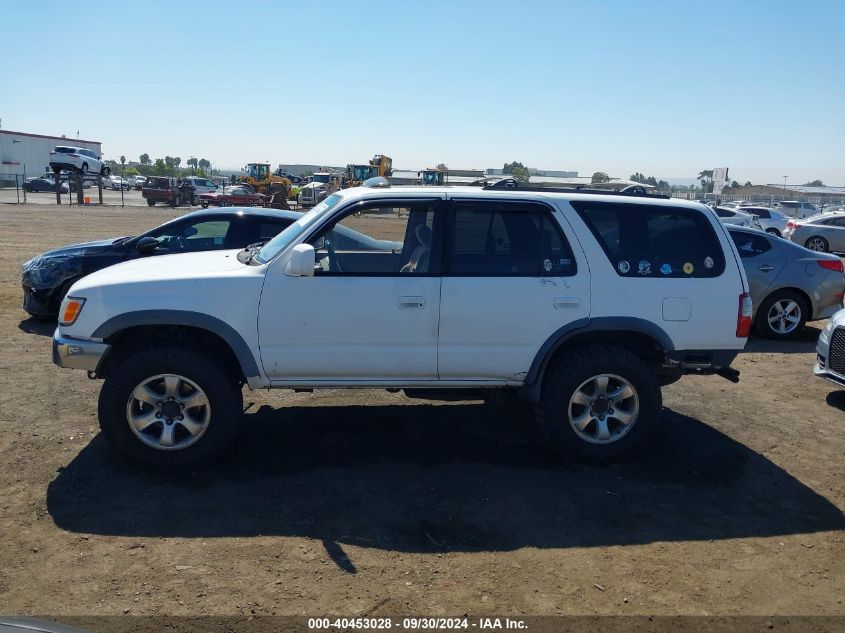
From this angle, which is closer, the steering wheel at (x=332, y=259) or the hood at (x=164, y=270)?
the hood at (x=164, y=270)

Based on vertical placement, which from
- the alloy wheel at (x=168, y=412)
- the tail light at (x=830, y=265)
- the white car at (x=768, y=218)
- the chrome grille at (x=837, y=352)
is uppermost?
the white car at (x=768, y=218)

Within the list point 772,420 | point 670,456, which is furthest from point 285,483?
point 772,420

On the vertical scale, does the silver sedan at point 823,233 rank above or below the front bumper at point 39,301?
above

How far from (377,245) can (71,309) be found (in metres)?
2.20

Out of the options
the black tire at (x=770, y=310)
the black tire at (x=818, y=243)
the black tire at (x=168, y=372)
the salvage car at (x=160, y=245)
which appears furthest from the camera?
the black tire at (x=818, y=243)

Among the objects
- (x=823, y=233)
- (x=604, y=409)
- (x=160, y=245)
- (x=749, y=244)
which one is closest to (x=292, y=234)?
(x=604, y=409)

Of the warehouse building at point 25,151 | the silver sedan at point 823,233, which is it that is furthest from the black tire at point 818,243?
the warehouse building at point 25,151

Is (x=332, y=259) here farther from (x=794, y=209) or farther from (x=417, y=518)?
(x=794, y=209)

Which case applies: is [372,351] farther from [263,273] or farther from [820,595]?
[820,595]

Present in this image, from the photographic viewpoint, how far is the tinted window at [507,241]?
511cm

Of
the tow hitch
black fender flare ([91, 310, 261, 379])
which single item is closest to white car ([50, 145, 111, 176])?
black fender flare ([91, 310, 261, 379])

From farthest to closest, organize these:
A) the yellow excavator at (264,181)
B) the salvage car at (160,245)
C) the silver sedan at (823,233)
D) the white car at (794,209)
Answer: the white car at (794,209) < the yellow excavator at (264,181) < the silver sedan at (823,233) < the salvage car at (160,245)

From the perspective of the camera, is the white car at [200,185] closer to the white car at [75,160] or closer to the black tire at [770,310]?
the white car at [75,160]

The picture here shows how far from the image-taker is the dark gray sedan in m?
9.66
